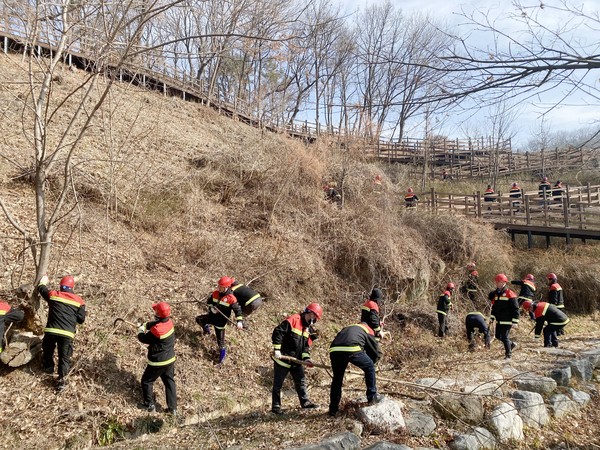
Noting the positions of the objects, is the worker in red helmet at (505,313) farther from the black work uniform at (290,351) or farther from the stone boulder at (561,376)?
the black work uniform at (290,351)

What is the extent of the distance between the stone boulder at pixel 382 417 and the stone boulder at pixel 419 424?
0.11 metres

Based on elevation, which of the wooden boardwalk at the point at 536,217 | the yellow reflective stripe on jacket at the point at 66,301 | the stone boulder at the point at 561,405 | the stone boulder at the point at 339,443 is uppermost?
the wooden boardwalk at the point at 536,217

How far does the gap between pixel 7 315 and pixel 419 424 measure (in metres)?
6.03

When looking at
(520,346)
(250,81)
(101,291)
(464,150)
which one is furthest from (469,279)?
(250,81)

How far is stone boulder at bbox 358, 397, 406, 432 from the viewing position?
5.43 m

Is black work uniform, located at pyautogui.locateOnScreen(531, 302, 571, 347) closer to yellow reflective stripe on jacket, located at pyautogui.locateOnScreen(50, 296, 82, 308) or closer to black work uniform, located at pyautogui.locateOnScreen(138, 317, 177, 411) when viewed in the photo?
black work uniform, located at pyautogui.locateOnScreen(138, 317, 177, 411)

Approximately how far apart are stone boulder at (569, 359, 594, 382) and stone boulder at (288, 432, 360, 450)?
5.33 metres

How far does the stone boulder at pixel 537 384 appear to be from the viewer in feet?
22.9

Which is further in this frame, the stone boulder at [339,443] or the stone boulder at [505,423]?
the stone boulder at [505,423]

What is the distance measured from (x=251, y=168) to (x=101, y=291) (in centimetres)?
807

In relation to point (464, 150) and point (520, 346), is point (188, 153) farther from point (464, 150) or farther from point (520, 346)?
point (464, 150)

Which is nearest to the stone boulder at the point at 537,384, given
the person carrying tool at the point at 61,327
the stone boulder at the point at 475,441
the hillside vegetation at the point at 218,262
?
the hillside vegetation at the point at 218,262

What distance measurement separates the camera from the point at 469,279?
46.3ft

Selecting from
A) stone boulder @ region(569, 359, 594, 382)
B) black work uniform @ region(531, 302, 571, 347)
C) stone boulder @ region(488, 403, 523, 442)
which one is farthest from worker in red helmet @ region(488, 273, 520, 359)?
stone boulder @ region(488, 403, 523, 442)
